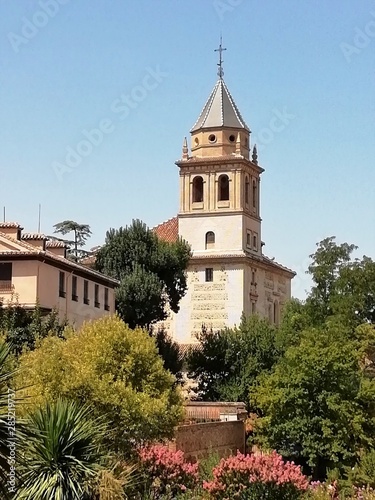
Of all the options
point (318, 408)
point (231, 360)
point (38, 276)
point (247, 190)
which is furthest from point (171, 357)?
point (247, 190)

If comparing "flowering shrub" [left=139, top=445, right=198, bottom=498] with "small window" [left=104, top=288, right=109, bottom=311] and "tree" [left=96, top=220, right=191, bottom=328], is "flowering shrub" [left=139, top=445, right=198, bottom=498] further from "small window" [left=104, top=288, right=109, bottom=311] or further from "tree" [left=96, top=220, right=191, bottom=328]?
"tree" [left=96, top=220, right=191, bottom=328]

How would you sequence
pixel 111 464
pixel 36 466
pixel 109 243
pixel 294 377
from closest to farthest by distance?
1. pixel 36 466
2. pixel 111 464
3. pixel 294 377
4. pixel 109 243

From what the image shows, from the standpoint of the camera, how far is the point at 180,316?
72938 mm

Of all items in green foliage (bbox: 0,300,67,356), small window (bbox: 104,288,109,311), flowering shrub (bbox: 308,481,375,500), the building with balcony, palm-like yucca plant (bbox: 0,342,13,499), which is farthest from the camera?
small window (bbox: 104,288,109,311)

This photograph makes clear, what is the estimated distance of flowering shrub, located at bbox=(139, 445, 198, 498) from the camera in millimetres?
27438

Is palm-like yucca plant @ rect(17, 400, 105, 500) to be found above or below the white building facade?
below

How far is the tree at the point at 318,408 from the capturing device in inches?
1550

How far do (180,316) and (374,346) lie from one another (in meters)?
19.4

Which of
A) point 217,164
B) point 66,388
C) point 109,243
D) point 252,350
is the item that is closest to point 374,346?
point 252,350

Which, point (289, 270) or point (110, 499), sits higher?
point (289, 270)

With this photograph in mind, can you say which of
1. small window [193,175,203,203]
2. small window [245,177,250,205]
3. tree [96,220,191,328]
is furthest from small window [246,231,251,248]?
tree [96,220,191,328]

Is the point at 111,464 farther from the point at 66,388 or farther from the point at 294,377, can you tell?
the point at 294,377

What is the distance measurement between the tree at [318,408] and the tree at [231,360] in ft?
26.8

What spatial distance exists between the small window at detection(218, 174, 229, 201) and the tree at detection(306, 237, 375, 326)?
13.8 metres
